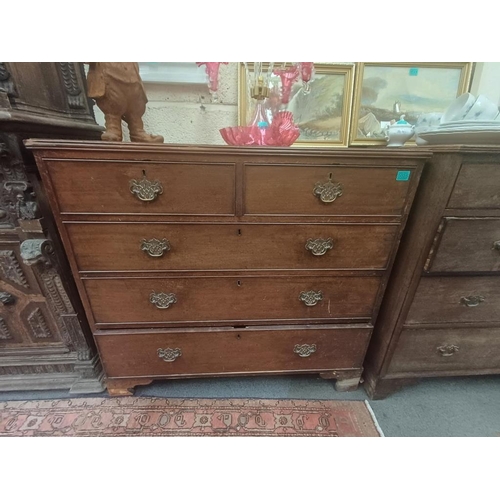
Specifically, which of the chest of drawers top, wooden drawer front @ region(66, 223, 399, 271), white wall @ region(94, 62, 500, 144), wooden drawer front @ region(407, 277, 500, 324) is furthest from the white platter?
white wall @ region(94, 62, 500, 144)

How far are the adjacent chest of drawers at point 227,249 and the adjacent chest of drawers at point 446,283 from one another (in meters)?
0.08

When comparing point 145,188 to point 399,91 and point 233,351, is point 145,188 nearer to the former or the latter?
point 233,351

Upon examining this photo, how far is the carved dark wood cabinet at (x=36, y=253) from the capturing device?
0.82 metres

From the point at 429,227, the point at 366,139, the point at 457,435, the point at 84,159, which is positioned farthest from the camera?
the point at 366,139

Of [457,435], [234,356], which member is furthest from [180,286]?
[457,435]

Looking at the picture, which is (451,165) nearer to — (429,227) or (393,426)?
(429,227)

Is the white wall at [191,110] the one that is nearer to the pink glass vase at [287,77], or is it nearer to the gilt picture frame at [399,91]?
the pink glass vase at [287,77]

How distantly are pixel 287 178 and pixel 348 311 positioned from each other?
62 cm

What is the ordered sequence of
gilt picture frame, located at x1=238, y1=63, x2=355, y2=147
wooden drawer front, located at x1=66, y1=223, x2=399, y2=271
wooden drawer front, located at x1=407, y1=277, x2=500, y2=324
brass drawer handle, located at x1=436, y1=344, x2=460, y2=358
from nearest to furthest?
wooden drawer front, located at x1=66, y1=223, x2=399, y2=271 < wooden drawer front, located at x1=407, y1=277, x2=500, y2=324 < brass drawer handle, located at x1=436, y1=344, x2=460, y2=358 < gilt picture frame, located at x1=238, y1=63, x2=355, y2=147

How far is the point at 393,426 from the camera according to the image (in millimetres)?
1053

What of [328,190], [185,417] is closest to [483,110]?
[328,190]

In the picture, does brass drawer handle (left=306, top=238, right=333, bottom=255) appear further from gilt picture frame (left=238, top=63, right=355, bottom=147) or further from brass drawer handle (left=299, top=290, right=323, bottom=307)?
gilt picture frame (left=238, top=63, right=355, bottom=147)

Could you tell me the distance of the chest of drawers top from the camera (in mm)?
758

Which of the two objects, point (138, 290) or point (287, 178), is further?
point (138, 290)
